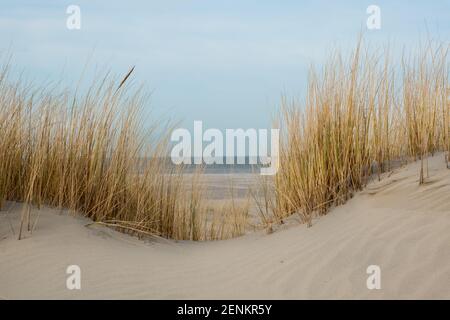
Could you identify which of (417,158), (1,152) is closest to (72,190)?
(1,152)

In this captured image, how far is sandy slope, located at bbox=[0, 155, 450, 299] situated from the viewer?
8.54ft

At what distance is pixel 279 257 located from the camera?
3.17 m

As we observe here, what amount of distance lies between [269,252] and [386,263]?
0.88 metres

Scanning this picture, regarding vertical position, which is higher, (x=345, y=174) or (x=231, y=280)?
(x=345, y=174)

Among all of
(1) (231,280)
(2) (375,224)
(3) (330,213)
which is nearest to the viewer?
(1) (231,280)

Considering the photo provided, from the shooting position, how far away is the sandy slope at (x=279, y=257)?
2.60 m

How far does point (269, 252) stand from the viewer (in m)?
3.36

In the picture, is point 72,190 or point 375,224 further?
point 72,190

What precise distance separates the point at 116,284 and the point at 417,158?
110 inches

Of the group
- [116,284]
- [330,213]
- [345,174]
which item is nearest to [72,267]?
[116,284]
